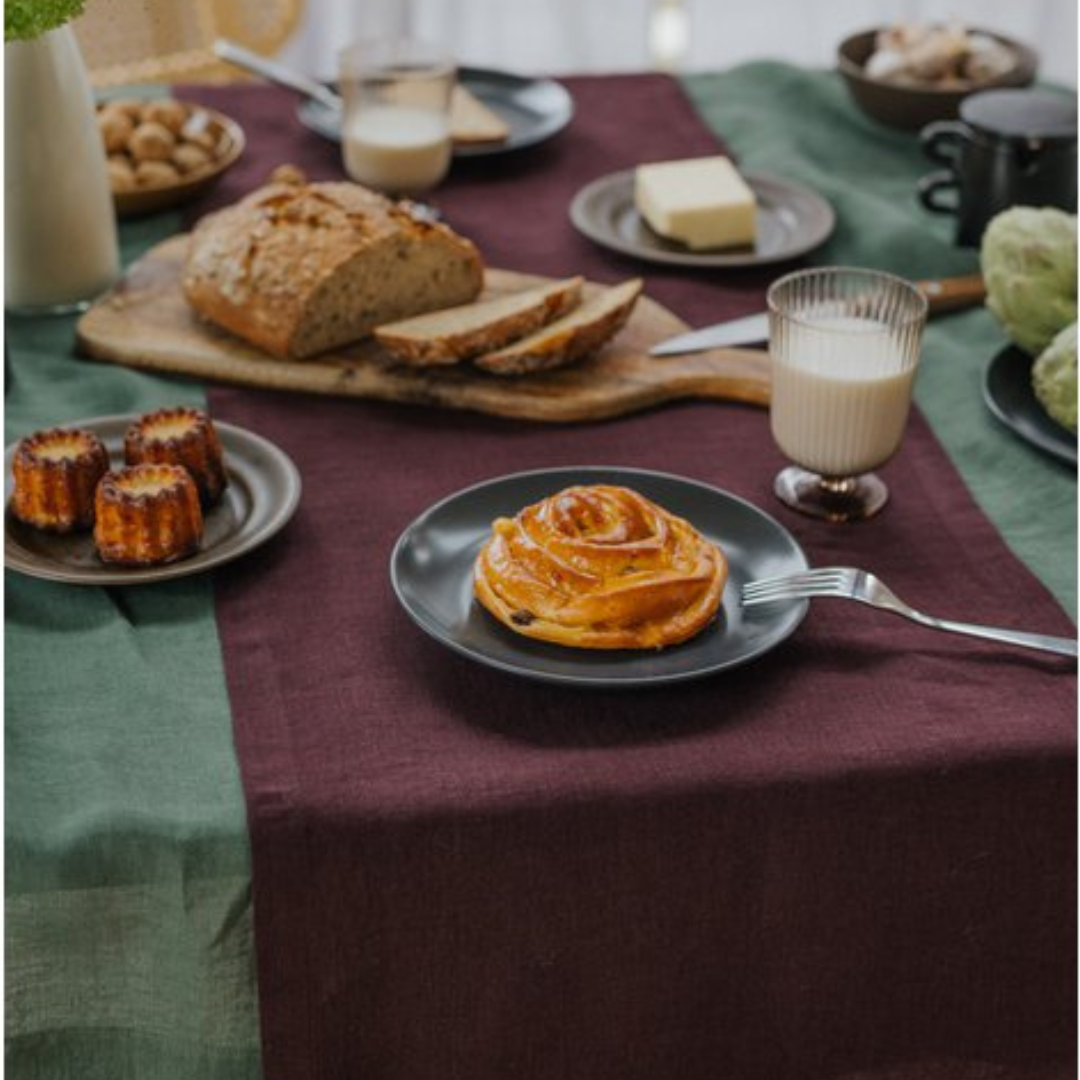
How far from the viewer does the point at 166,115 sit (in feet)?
7.07

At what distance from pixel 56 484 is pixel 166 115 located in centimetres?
91

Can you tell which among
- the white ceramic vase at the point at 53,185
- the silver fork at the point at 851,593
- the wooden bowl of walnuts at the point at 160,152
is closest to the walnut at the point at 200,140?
the wooden bowl of walnuts at the point at 160,152

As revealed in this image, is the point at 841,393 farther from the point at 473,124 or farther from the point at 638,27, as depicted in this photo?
→ the point at 638,27

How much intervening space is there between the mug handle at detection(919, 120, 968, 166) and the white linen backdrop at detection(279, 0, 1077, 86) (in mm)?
2000

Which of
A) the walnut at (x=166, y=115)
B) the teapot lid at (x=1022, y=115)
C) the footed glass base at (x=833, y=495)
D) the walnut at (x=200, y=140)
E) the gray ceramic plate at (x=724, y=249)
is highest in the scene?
the teapot lid at (x=1022, y=115)

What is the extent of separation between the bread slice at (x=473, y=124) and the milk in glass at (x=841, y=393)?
90 cm

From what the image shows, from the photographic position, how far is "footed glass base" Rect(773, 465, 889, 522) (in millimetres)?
1492

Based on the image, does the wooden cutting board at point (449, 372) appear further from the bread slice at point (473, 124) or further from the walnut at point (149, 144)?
the bread slice at point (473, 124)

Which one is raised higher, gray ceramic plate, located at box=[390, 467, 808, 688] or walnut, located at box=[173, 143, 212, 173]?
gray ceramic plate, located at box=[390, 467, 808, 688]

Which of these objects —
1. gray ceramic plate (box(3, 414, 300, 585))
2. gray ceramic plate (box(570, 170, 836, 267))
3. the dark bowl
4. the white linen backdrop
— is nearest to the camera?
gray ceramic plate (box(3, 414, 300, 585))

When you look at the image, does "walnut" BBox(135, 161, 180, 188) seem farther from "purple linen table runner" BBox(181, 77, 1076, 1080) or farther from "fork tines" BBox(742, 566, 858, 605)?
"fork tines" BBox(742, 566, 858, 605)

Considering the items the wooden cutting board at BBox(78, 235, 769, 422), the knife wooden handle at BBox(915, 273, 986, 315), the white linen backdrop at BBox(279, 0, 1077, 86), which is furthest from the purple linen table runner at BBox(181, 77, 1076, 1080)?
the white linen backdrop at BBox(279, 0, 1077, 86)

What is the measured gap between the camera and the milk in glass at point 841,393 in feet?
4.75

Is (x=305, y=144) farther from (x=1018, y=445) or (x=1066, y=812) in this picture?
(x=1066, y=812)
